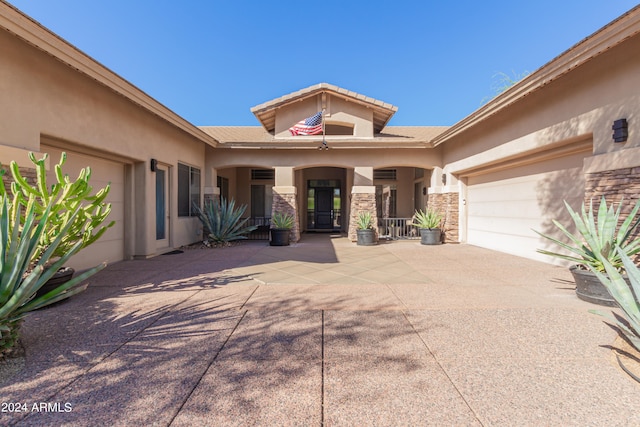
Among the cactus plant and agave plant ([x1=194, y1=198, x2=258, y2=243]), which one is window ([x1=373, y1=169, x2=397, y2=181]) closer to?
agave plant ([x1=194, y1=198, x2=258, y2=243])

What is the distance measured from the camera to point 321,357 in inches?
102

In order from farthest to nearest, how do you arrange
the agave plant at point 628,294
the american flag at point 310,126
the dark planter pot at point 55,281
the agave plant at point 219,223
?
the american flag at point 310,126 < the agave plant at point 219,223 < the dark planter pot at point 55,281 < the agave plant at point 628,294

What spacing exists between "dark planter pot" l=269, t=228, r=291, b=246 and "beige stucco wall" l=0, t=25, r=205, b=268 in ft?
9.25

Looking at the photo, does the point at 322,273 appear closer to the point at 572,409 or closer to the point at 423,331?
the point at 423,331

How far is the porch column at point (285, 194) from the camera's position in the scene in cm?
1067

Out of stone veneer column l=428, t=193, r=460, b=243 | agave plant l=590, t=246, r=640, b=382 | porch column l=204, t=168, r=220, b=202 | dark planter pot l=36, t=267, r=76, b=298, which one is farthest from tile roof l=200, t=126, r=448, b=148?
agave plant l=590, t=246, r=640, b=382

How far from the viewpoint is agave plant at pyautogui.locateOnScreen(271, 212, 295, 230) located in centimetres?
999

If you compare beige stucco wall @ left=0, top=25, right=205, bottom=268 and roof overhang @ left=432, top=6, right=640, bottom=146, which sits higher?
roof overhang @ left=432, top=6, right=640, bottom=146

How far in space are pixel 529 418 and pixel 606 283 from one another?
1.71 meters

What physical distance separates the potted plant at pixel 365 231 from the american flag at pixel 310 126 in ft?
11.7

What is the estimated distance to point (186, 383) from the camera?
7.24 feet

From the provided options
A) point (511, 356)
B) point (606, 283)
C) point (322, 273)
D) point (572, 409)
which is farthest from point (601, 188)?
point (322, 273)

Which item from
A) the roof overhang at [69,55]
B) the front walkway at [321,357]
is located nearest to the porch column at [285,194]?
the roof overhang at [69,55]

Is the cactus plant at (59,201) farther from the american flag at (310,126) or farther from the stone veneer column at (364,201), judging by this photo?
the stone veneer column at (364,201)
